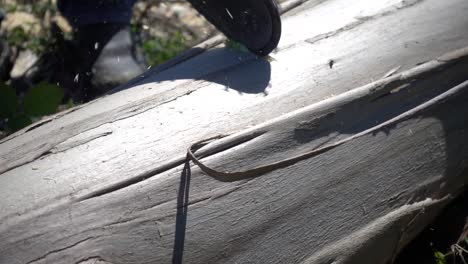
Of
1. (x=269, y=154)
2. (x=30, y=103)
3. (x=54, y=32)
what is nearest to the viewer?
(x=269, y=154)

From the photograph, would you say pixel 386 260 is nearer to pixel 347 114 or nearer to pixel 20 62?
pixel 347 114

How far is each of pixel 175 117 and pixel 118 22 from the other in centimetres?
123

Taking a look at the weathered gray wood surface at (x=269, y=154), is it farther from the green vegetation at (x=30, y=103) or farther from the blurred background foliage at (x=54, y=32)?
the blurred background foliage at (x=54, y=32)

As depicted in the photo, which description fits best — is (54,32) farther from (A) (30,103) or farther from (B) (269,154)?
(B) (269,154)

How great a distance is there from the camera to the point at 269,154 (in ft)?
4.16

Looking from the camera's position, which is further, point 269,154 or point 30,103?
point 30,103

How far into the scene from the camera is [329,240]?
1.29 m

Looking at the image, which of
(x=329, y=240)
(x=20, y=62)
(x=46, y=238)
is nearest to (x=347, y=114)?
(x=329, y=240)

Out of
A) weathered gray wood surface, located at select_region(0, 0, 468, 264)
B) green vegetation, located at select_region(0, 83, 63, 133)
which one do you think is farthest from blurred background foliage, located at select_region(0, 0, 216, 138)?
weathered gray wood surface, located at select_region(0, 0, 468, 264)

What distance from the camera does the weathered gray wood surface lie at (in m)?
1.14

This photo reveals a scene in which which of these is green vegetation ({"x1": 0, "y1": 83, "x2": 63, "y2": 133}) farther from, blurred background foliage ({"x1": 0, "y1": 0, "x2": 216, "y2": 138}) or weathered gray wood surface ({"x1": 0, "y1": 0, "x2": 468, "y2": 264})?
blurred background foliage ({"x1": 0, "y1": 0, "x2": 216, "y2": 138})

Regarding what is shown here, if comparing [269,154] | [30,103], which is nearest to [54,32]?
[30,103]

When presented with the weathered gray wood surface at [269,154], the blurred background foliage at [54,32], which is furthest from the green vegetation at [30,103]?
the blurred background foliage at [54,32]

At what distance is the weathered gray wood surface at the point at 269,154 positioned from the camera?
44.9 inches
